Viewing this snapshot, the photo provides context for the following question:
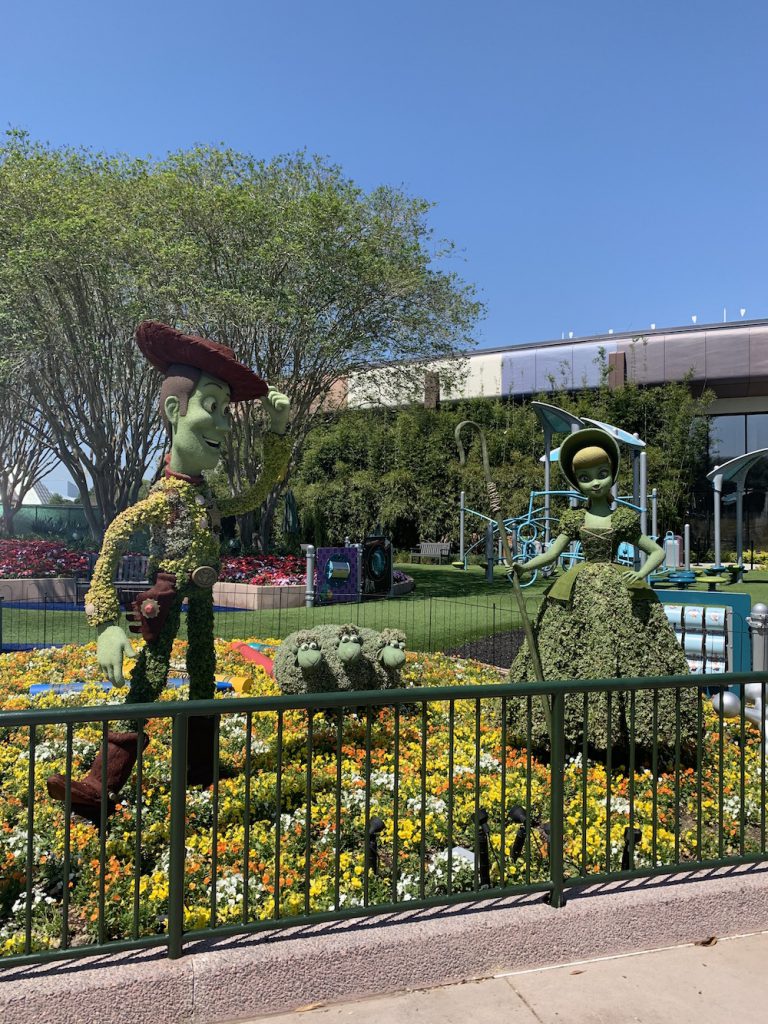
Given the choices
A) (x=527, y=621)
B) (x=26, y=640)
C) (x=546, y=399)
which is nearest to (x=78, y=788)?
(x=527, y=621)

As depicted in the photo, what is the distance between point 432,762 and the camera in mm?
4922

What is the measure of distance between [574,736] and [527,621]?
886 mm

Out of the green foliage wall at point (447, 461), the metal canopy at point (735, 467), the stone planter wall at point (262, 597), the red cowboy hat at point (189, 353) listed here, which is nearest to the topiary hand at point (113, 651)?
the red cowboy hat at point (189, 353)

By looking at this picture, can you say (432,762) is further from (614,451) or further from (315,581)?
(315,581)

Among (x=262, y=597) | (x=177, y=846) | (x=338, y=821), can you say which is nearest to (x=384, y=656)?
(x=338, y=821)

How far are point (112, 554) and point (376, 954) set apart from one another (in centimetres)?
256

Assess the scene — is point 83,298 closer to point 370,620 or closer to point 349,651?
point 370,620

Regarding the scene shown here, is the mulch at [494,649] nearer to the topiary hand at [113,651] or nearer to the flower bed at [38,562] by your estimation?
the topiary hand at [113,651]

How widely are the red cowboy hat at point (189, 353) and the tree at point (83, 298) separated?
501 inches

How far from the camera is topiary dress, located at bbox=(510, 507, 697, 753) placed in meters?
4.77

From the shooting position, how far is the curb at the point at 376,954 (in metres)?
2.46

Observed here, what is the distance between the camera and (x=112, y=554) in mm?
4301

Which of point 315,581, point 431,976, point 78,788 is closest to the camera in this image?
point 431,976

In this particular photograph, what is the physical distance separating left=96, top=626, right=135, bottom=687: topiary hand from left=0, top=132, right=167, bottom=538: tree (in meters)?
13.7
